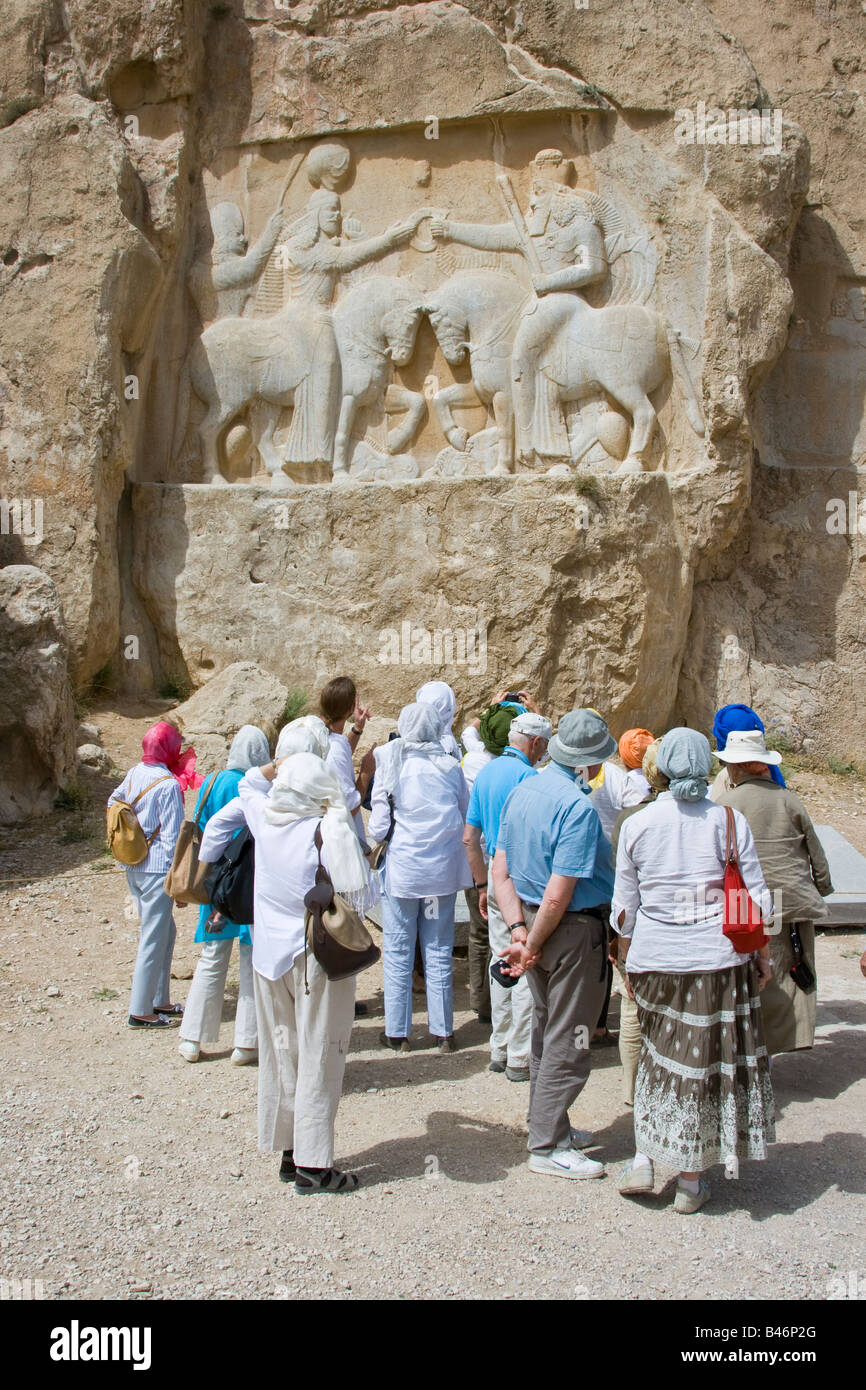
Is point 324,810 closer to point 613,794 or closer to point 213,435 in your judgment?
point 613,794

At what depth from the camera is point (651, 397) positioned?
10.7m

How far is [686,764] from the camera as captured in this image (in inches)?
147

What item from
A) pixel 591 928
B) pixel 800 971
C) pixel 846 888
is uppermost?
pixel 591 928

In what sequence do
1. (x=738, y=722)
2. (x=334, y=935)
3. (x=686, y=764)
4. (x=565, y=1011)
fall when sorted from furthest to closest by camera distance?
(x=738, y=722)
(x=565, y=1011)
(x=686, y=764)
(x=334, y=935)

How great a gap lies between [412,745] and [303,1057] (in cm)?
167

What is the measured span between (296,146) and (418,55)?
1.37 meters

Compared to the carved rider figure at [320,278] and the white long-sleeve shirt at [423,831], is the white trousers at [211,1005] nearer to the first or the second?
the white long-sleeve shirt at [423,831]

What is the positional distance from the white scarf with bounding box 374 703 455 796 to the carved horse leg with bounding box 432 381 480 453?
6.13 meters

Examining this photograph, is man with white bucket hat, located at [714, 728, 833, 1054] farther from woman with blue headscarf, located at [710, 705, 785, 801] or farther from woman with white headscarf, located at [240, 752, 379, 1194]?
woman with white headscarf, located at [240, 752, 379, 1194]

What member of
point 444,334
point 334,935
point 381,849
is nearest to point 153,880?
point 381,849

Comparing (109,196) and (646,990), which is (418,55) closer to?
(109,196)

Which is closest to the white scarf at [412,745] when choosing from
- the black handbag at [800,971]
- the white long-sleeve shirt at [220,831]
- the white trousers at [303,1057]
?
the white long-sleeve shirt at [220,831]

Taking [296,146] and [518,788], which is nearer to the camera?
[518,788]

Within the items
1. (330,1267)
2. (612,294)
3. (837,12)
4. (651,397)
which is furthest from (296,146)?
(330,1267)
